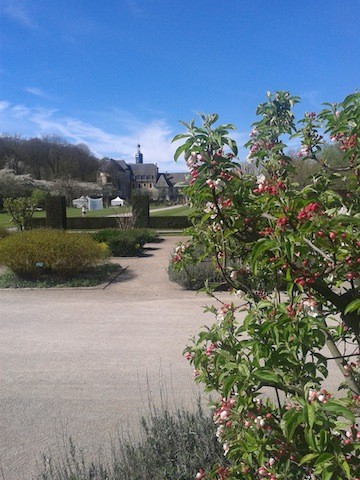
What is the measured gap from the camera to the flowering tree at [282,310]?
1275 millimetres

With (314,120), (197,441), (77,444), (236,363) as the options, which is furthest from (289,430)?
(77,444)

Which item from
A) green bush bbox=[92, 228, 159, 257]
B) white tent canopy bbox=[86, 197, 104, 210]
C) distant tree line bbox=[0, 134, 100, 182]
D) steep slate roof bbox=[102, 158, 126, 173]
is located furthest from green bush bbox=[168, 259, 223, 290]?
steep slate roof bbox=[102, 158, 126, 173]

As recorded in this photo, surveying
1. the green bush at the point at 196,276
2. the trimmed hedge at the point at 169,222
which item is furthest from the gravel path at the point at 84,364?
the trimmed hedge at the point at 169,222

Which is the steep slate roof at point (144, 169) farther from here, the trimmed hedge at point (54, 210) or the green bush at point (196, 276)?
the green bush at point (196, 276)

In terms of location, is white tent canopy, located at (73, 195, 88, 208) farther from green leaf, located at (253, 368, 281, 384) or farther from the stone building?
green leaf, located at (253, 368, 281, 384)

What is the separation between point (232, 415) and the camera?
5.06 feet

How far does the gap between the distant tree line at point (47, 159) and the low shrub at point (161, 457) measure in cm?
7686

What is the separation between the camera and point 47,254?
9445 mm

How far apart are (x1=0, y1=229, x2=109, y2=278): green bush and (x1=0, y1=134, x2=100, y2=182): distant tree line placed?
69282 mm

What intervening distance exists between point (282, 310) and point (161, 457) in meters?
1.54

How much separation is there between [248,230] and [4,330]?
5243mm

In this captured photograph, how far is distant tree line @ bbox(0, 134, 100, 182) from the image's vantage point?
78312 mm

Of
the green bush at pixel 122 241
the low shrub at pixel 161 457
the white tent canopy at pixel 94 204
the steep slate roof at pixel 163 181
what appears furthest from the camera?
the steep slate roof at pixel 163 181

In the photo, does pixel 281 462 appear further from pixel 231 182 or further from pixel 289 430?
pixel 231 182
